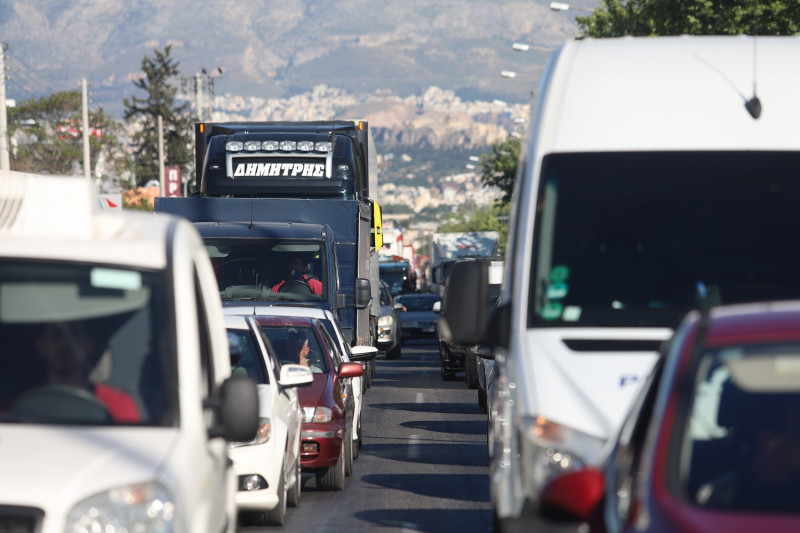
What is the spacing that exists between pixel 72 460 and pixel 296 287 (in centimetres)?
1284

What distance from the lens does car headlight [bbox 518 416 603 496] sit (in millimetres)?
5906

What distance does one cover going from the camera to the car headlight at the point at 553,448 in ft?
19.4

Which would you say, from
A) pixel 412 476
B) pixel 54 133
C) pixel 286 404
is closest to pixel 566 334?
pixel 286 404

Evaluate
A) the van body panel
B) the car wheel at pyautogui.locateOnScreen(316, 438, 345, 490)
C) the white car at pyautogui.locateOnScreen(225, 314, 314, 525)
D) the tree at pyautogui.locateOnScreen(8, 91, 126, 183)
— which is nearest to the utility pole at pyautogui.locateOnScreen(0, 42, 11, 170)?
the tree at pyautogui.locateOnScreen(8, 91, 126, 183)

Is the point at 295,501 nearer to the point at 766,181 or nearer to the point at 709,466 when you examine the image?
the point at 766,181

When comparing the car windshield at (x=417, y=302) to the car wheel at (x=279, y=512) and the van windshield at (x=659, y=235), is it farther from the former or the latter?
the van windshield at (x=659, y=235)

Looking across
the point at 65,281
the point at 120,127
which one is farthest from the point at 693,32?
the point at 120,127

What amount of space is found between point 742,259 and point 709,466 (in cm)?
273

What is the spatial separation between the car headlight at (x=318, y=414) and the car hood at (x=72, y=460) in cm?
717

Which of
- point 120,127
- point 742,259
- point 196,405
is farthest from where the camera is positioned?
point 120,127

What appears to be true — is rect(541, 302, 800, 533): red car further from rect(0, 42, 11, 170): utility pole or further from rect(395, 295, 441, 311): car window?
rect(395, 295, 441, 311): car window

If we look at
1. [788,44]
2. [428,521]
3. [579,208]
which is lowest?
[428,521]

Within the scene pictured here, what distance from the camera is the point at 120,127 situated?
7806 centimetres

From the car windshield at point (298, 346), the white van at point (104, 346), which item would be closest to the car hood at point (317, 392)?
the car windshield at point (298, 346)
